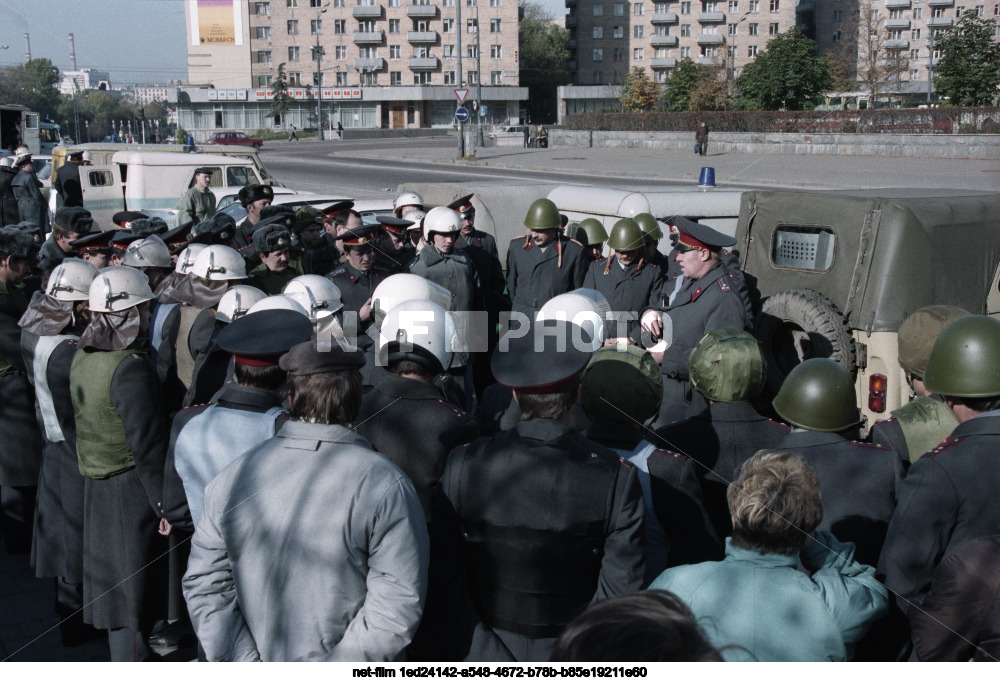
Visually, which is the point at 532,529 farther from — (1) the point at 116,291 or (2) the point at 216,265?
(2) the point at 216,265

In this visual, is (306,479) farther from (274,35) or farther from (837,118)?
(274,35)

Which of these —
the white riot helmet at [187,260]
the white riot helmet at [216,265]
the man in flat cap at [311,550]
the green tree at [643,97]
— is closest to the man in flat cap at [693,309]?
the white riot helmet at [216,265]

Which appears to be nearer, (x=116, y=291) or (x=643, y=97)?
(x=116, y=291)

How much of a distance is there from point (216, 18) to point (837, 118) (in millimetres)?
67963

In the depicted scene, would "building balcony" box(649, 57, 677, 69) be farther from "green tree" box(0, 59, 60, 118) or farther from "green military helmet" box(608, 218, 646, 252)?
"green military helmet" box(608, 218, 646, 252)

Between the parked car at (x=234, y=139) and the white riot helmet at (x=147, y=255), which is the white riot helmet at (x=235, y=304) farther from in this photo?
the parked car at (x=234, y=139)

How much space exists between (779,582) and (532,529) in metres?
0.73

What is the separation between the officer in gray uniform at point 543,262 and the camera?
745 centimetres

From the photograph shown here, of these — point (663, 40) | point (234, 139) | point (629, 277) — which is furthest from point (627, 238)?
point (663, 40)

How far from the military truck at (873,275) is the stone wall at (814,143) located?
91.3ft

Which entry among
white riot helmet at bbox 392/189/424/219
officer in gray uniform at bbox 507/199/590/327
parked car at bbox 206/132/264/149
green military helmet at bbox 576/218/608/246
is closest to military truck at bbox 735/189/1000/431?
officer in gray uniform at bbox 507/199/590/327

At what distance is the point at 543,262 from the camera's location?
24.6 feet

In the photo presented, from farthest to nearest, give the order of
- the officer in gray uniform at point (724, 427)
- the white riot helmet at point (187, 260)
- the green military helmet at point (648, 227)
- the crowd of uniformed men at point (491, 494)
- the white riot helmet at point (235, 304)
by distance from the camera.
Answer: the green military helmet at point (648, 227), the white riot helmet at point (187, 260), the white riot helmet at point (235, 304), the officer in gray uniform at point (724, 427), the crowd of uniformed men at point (491, 494)

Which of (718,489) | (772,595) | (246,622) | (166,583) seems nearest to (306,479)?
(246,622)
